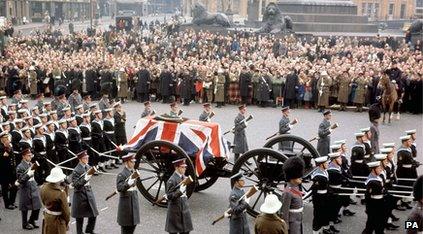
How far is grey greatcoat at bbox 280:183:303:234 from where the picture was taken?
7508 millimetres

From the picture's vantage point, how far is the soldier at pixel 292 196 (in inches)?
293

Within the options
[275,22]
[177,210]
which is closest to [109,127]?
[177,210]

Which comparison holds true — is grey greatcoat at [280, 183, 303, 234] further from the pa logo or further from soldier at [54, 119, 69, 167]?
soldier at [54, 119, 69, 167]

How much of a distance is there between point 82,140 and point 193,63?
10887 mm

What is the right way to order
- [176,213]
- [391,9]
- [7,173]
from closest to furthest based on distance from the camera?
[176,213], [7,173], [391,9]

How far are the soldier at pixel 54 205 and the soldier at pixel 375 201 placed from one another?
4398 mm

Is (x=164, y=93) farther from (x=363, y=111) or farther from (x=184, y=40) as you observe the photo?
(x=184, y=40)

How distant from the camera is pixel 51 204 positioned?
7699mm

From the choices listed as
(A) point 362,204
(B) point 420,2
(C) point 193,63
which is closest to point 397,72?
(C) point 193,63

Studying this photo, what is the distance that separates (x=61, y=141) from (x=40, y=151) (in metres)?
0.61

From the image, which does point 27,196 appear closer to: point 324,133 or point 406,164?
point 324,133

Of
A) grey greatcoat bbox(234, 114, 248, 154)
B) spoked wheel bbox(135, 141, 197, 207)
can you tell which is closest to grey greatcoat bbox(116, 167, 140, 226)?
spoked wheel bbox(135, 141, 197, 207)

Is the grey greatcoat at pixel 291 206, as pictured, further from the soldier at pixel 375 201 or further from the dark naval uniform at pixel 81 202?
the dark naval uniform at pixel 81 202

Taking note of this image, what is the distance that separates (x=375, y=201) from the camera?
860cm
